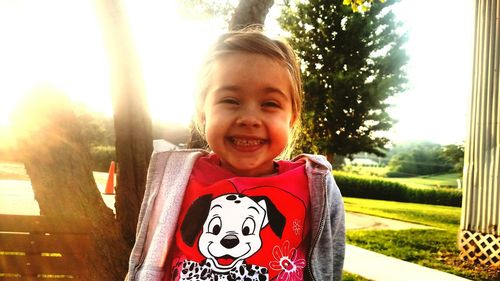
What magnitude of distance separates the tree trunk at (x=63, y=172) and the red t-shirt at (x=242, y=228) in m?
1.45

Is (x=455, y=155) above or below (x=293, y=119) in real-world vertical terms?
above

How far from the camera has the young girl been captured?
1.65m

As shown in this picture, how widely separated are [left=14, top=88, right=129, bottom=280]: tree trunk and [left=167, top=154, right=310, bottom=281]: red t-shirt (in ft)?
4.76

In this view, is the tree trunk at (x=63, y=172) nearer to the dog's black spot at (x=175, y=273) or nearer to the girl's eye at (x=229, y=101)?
the dog's black spot at (x=175, y=273)

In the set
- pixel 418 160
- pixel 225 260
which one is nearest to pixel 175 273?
pixel 225 260

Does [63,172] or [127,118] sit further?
[127,118]

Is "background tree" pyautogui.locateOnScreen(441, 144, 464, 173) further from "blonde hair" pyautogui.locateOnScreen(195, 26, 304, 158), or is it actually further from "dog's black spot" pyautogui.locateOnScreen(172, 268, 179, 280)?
"dog's black spot" pyautogui.locateOnScreen(172, 268, 179, 280)

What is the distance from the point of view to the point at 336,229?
1.76 meters

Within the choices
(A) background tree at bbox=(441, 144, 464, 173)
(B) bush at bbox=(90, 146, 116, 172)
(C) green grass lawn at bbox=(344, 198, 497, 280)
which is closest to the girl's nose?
(C) green grass lawn at bbox=(344, 198, 497, 280)

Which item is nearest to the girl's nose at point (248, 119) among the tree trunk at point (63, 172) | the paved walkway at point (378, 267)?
the tree trunk at point (63, 172)

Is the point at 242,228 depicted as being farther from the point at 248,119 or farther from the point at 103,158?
the point at 103,158

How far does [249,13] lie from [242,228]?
241 centimetres

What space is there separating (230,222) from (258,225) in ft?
0.34

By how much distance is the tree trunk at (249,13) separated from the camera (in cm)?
367
